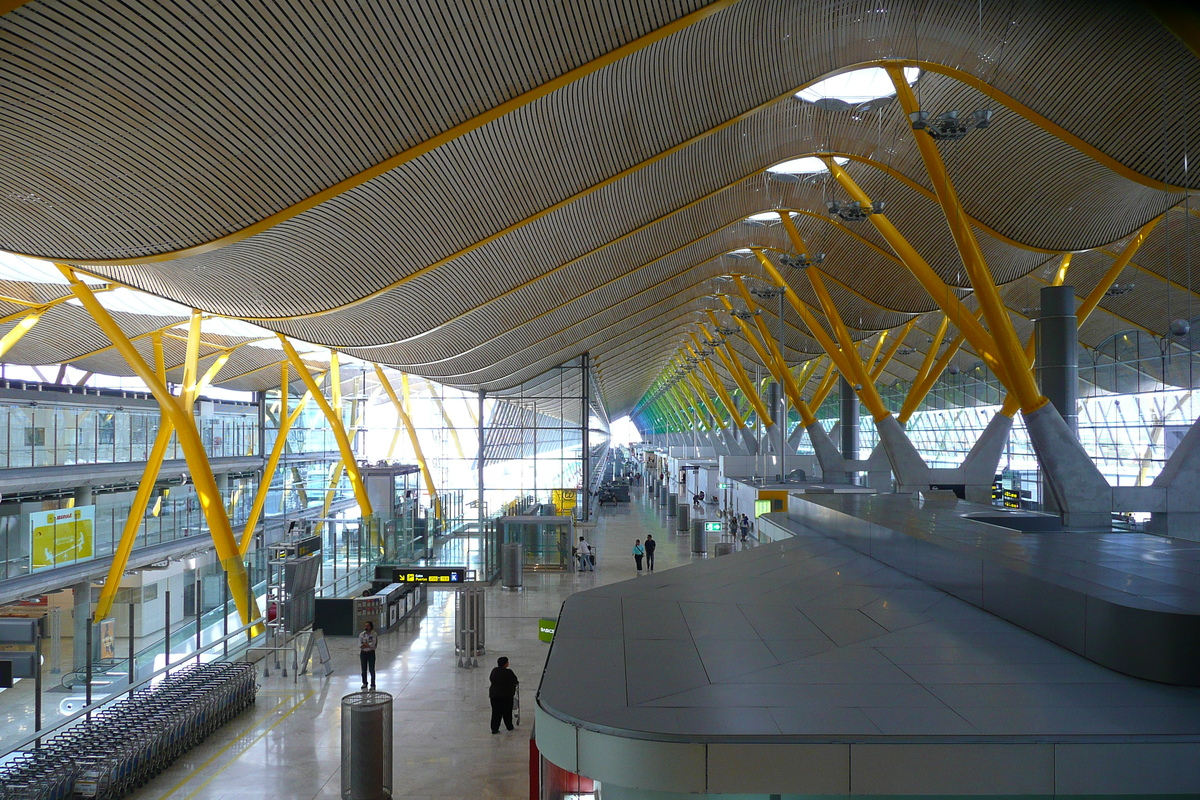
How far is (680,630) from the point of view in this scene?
7781 millimetres

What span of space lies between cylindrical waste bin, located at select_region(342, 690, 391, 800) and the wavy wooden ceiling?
20.9 feet

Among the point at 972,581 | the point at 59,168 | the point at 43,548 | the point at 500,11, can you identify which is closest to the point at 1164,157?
the point at 972,581

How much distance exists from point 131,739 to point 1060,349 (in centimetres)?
1730

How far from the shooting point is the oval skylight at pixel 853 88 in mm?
18719

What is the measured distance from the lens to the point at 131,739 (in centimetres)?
1023

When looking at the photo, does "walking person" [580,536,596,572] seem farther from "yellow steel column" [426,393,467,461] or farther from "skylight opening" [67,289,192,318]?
"yellow steel column" [426,393,467,461]

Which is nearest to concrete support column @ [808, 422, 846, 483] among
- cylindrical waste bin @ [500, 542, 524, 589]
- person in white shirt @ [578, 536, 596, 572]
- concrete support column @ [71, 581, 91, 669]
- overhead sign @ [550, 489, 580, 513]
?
overhead sign @ [550, 489, 580, 513]

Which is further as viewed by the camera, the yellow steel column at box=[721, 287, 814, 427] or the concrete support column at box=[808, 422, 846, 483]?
the concrete support column at box=[808, 422, 846, 483]

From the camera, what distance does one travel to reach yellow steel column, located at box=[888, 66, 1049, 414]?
16.5 m

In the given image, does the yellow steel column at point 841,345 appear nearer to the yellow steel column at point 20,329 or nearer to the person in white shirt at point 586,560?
the person in white shirt at point 586,560

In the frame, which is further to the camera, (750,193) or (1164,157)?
(750,193)

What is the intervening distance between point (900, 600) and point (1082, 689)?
311cm

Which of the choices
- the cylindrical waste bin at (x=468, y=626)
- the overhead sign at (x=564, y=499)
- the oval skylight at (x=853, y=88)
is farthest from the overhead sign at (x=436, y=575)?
the overhead sign at (x=564, y=499)

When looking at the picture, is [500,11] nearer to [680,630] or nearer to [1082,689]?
[680,630]
